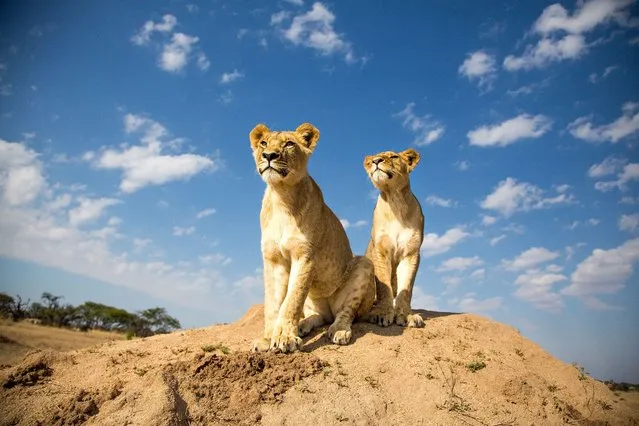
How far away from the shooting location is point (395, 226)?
1005 cm

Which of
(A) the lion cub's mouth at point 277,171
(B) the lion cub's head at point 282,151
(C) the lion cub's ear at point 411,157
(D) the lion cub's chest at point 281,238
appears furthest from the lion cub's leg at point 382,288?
(A) the lion cub's mouth at point 277,171

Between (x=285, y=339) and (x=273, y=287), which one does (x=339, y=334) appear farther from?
(x=273, y=287)

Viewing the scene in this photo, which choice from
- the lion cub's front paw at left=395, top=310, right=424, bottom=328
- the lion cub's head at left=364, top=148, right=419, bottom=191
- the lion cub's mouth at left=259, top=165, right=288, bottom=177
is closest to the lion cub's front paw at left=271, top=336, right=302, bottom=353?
the lion cub's mouth at left=259, top=165, right=288, bottom=177

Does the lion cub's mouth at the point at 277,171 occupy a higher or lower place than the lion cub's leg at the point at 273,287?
higher

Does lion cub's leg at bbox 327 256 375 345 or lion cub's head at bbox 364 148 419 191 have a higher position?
lion cub's head at bbox 364 148 419 191

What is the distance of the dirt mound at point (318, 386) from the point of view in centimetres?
579

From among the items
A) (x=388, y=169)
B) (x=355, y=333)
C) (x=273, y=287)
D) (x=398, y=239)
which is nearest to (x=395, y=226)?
(x=398, y=239)

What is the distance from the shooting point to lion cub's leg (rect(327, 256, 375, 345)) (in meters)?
8.13

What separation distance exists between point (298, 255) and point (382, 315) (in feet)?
7.95

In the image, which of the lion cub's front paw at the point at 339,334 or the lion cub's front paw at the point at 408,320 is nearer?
the lion cub's front paw at the point at 339,334

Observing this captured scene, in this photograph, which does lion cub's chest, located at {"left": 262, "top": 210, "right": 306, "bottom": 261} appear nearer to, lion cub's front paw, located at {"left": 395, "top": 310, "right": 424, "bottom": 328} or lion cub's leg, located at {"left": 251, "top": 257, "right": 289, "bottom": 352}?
lion cub's leg, located at {"left": 251, "top": 257, "right": 289, "bottom": 352}

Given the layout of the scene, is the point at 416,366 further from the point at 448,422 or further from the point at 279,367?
the point at 279,367

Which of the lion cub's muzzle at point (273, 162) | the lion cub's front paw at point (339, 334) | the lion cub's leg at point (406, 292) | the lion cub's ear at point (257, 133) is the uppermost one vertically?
the lion cub's ear at point (257, 133)

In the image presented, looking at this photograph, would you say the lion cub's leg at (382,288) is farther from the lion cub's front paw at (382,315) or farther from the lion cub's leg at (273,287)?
the lion cub's leg at (273,287)
